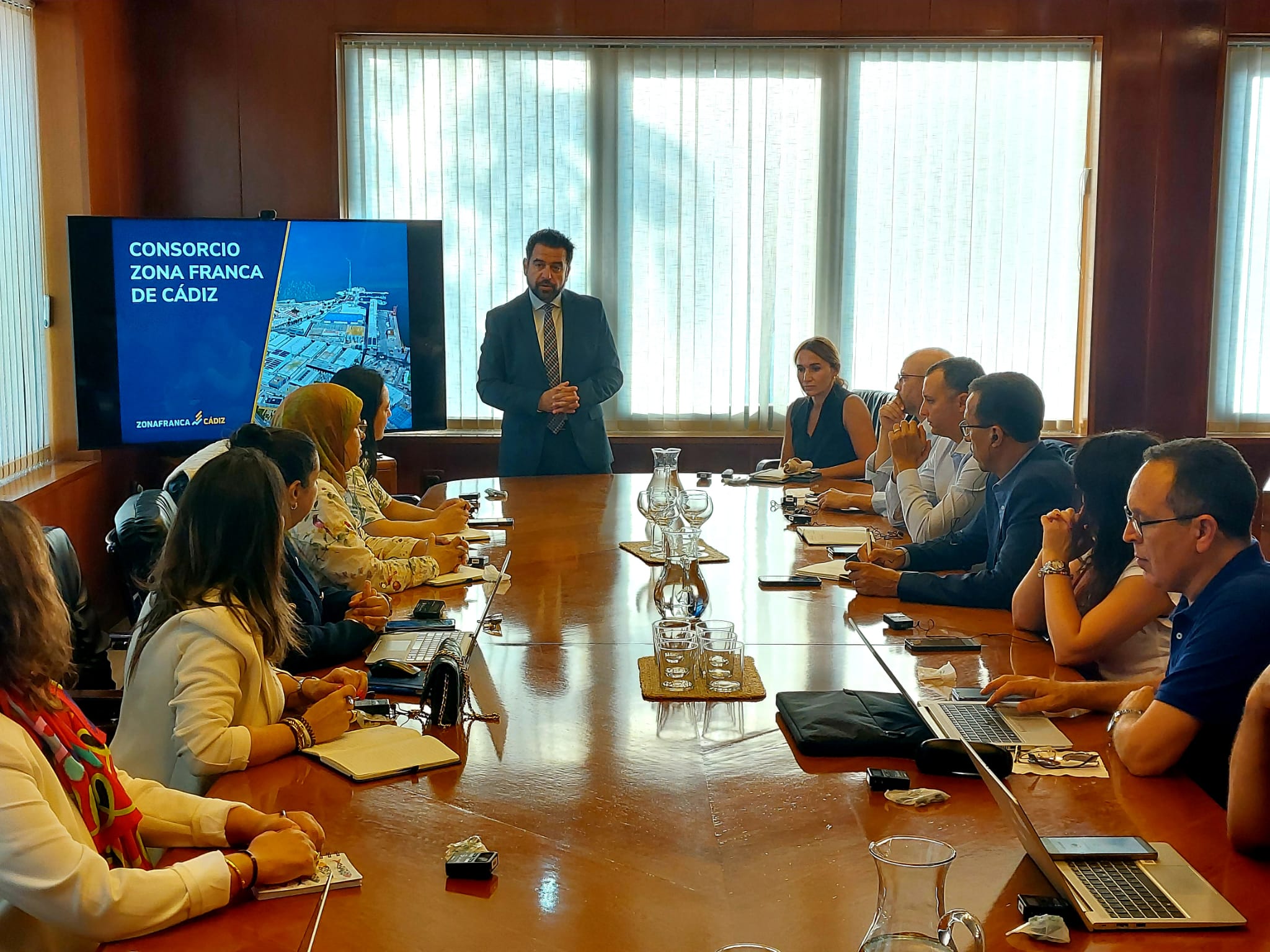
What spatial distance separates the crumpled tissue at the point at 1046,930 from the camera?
136 centimetres

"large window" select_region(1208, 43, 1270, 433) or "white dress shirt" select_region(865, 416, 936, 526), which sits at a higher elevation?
"large window" select_region(1208, 43, 1270, 433)

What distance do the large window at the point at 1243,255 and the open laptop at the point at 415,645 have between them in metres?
4.94

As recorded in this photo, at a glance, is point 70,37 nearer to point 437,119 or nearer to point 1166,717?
point 437,119

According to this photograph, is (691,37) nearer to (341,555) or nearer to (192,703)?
(341,555)

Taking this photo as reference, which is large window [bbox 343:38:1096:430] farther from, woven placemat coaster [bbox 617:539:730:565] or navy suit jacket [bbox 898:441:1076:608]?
navy suit jacket [bbox 898:441:1076:608]

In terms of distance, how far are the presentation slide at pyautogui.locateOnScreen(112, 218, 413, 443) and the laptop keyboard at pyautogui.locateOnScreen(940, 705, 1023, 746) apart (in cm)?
399

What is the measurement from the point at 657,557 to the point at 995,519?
0.91m

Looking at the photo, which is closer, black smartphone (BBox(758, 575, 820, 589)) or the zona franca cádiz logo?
black smartphone (BBox(758, 575, 820, 589))

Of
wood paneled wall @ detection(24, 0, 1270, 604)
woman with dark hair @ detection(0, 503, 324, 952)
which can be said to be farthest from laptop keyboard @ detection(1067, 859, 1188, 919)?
wood paneled wall @ detection(24, 0, 1270, 604)

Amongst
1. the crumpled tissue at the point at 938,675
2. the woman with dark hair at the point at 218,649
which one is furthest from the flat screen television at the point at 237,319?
the crumpled tissue at the point at 938,675

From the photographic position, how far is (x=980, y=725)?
6.63ft

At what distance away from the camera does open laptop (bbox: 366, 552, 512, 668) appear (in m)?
2.40

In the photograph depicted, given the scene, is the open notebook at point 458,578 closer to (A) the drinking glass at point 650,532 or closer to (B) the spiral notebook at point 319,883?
(A) the drinking glass at point 650,532

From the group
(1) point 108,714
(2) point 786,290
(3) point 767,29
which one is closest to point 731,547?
(1) point 108,714
